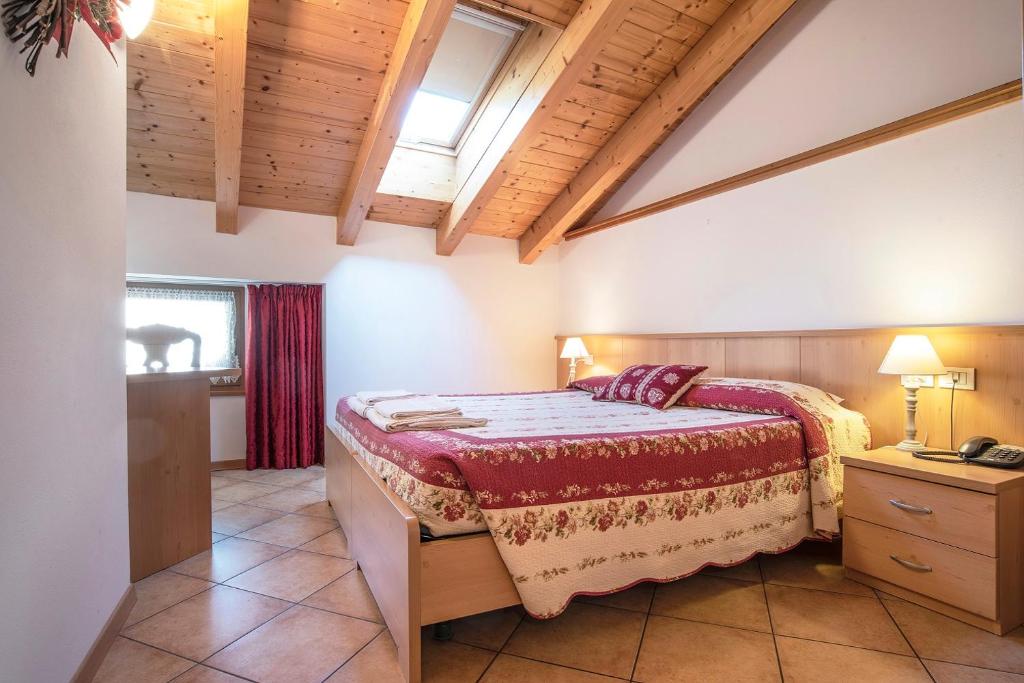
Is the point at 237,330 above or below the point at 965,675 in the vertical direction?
above

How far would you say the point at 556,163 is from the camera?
4133mm

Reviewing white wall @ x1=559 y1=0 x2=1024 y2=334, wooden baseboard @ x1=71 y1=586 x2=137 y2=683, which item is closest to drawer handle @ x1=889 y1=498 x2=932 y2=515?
white wall @ x1=559 y1=0 x2=1024 y2=334

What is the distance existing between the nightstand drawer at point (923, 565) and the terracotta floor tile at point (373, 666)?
188cm

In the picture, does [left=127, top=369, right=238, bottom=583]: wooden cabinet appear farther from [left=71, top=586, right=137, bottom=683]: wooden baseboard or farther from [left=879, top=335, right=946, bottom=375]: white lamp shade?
[left=879, top=335, right=946, bottom=375]: white lamp shade

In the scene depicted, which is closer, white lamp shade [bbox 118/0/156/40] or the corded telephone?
white lamp shade [bbox 118/0/156/40]

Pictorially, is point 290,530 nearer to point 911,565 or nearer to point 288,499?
point 288,499

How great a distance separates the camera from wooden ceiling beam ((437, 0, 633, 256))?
269 cm

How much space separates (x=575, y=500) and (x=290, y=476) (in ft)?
10.0

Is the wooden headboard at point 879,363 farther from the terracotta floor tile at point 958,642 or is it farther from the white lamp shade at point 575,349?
the white lamp shade at point 575,349

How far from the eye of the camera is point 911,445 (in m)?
2.25

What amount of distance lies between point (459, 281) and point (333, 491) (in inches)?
97.4

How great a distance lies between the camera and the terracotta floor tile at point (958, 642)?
162cm

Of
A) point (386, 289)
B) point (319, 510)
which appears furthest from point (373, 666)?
point (386, 289)

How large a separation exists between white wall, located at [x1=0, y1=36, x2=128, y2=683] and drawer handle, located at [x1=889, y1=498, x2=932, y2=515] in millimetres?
2721
